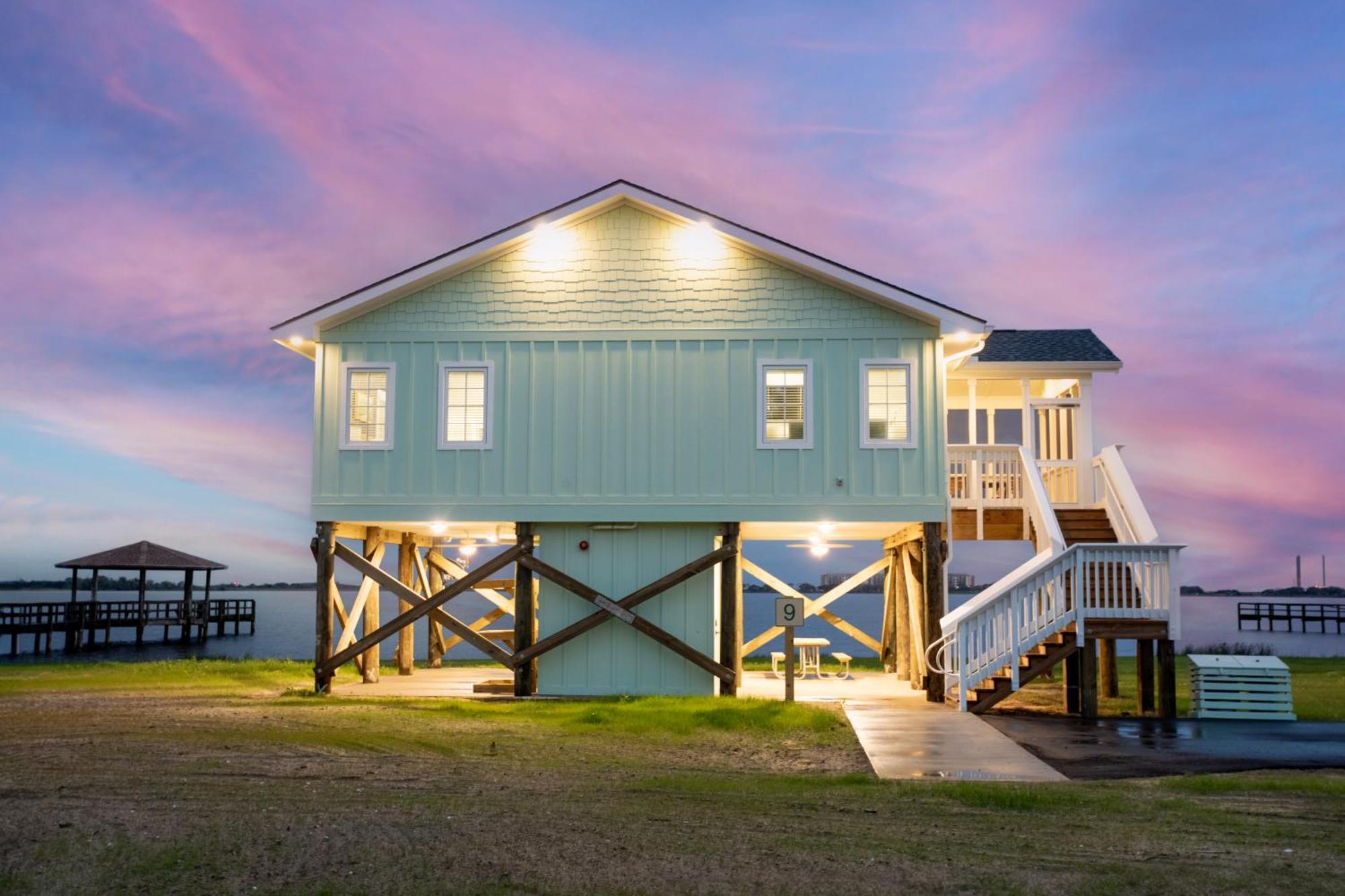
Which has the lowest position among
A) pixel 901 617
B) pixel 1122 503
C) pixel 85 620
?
pixel 85 620

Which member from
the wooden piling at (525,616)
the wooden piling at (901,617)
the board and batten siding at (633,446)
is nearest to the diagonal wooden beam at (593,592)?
the wooden piling at (525,616)

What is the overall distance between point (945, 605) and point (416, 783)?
9695 mm

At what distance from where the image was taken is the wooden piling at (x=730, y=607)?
1805cm

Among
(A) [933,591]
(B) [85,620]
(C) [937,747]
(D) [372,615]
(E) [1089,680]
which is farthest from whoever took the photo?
(B) [85,620]

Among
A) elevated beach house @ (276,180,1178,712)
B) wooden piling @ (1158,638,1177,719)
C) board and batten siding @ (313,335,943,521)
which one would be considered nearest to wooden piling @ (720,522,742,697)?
elevated beach house @ (276,180,1178,712)

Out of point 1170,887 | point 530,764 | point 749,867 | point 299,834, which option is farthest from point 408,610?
point 1170,887

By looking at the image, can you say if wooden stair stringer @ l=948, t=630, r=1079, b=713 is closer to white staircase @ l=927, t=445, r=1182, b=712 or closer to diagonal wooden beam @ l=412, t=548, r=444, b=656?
white staircase @ l=927, t=445, r=1182, b=712

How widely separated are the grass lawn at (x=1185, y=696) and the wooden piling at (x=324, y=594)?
10.2m

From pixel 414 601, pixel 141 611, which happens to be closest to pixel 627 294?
pixel 414 601

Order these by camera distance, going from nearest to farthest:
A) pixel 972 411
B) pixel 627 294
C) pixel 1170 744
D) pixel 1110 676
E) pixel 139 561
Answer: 1. pixel 1170 744
2. pixel 627 294
3. pixel 1110 676
4. pixel 972 411
5. pixel 139 561

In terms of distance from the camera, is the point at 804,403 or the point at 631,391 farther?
the point at 631,391

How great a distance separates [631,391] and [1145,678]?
8.63 metres

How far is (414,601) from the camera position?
1905 cm

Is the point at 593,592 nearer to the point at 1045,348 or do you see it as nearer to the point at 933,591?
the point at 933,591
